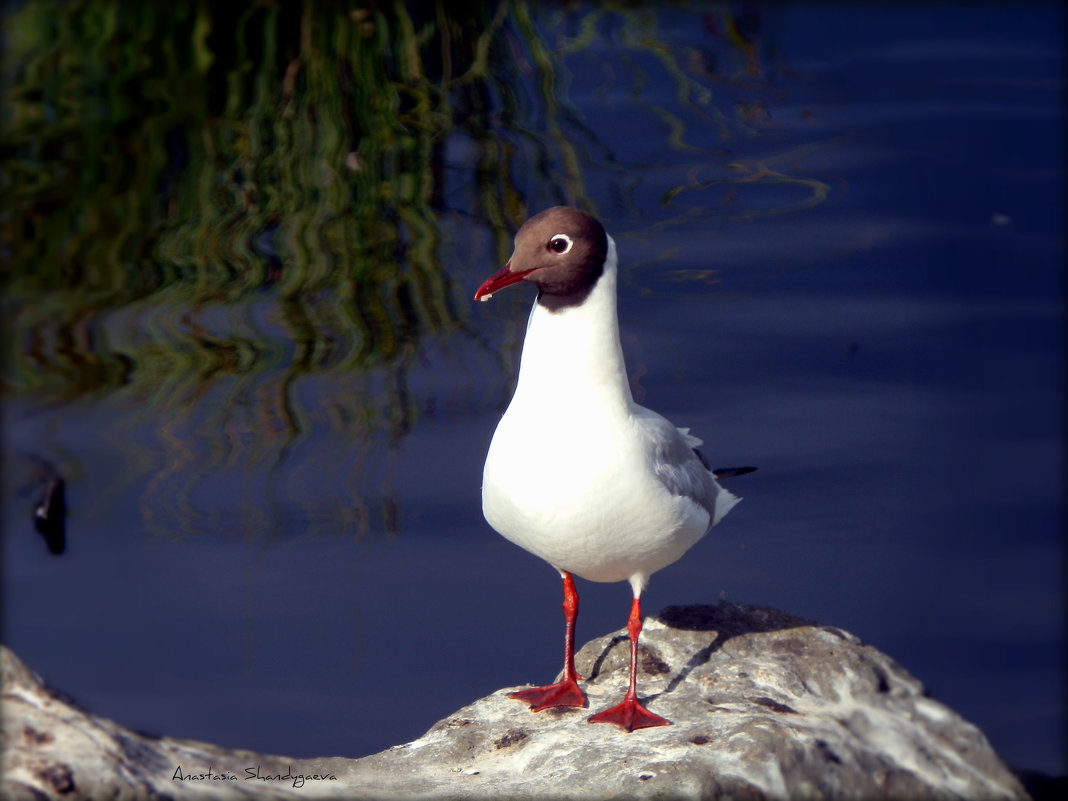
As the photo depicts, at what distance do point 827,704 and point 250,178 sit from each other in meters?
5.34

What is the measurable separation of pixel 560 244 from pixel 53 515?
2.89m

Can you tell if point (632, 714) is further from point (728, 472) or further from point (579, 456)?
point (728, 472)

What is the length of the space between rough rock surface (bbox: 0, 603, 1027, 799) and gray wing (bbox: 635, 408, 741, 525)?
440 mm

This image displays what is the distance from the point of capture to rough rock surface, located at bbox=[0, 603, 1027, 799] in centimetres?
285

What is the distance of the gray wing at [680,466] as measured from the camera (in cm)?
394

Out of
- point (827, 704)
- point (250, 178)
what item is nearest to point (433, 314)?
point (250, 178)

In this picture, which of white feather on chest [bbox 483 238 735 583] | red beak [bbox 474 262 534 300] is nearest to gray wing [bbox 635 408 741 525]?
white feather on chest [bbox 483 238 735 583]

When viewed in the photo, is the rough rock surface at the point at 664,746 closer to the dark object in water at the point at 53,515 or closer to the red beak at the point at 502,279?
the red beak at the point at 502,279

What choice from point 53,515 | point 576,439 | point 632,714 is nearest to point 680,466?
point 576,439

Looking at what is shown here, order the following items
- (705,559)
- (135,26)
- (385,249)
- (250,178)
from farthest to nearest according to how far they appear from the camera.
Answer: (135,26) < (250,178) < (385,249) < (705,559)

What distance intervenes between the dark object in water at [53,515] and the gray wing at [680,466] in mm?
2654

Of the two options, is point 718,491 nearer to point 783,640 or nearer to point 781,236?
point 783,640

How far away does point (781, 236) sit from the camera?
24.8 ft

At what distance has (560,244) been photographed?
3.70 m
